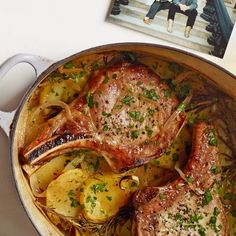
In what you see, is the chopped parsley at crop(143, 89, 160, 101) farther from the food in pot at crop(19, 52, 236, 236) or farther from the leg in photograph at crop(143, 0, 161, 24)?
the leg in photograph at crop(143, 0, 161, 24)

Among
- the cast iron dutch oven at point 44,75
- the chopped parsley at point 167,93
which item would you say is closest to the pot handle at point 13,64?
the cast iron dutch oven at point 44,75

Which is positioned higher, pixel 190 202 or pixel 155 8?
pixel 155 8

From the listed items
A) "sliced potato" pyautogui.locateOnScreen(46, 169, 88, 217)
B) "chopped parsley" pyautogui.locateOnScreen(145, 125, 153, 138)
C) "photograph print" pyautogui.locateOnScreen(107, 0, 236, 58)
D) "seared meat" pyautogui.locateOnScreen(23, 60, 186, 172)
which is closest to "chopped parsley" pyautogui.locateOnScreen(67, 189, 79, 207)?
"sliced potato" pyautogui.locateOnScreen(46, 169, 88, 217)

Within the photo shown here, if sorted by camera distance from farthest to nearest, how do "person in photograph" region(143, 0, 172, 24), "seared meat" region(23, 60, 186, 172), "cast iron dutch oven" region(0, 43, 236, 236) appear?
"person in photograph" region(143, 0, 172, 24) → "seared meat" region(23, 60, 186, 172) → "cast iron dutch oven" region(0, 43, 236, 236)

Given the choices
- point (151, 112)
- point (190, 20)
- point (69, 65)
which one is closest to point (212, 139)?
point (151, 112)

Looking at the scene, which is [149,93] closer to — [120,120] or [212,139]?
[120,120]

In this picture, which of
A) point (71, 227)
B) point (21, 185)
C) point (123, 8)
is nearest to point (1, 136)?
point (21, 185)
